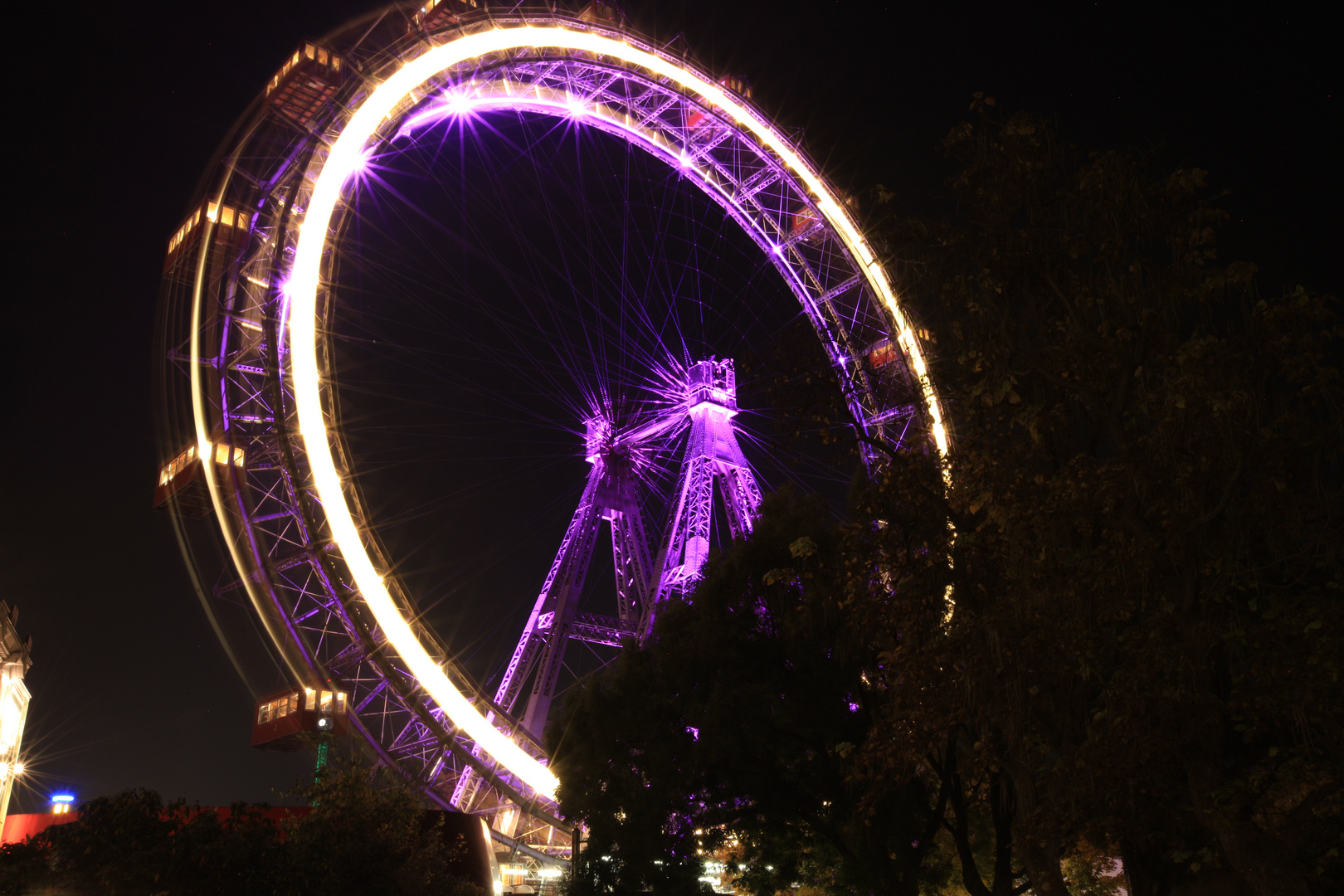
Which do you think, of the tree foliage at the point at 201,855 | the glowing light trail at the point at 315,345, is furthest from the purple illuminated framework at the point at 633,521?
the tree foliage at the point at 201,855

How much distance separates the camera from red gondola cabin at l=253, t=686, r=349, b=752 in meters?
20.0

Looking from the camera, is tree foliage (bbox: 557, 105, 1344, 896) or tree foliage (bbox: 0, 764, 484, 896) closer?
tree foliage (bbox: 557, 105, 1344, 896)

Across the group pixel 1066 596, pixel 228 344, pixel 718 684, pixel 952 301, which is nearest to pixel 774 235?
pixel 228 344

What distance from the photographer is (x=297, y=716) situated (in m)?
20.0

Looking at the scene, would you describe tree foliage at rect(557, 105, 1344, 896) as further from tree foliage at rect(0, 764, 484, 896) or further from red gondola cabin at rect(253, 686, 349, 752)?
red gondola cabin at rect(253, 686, 349, 752)

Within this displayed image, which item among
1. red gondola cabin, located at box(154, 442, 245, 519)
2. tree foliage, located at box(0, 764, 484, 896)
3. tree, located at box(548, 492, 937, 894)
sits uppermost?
red gondola cabin, located at box(154, 442, 245, 519)

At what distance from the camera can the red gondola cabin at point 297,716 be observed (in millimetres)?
20000

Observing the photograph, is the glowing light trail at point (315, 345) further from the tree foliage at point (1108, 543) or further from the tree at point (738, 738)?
the tree foliage at point (1108, 543)

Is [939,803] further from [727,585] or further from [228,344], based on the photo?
[228,344]

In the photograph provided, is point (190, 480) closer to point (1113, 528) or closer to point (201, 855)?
point (201, 855)

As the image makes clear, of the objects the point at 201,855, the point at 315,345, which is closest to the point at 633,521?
the point at 315,345

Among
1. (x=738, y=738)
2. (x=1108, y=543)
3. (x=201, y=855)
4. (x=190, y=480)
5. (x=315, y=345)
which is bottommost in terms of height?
(x=201, y=855)

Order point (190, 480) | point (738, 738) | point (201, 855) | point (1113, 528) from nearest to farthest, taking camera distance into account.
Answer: point (1113, 528) → point (201, 855) → point (738, 738) → point (190, 480)

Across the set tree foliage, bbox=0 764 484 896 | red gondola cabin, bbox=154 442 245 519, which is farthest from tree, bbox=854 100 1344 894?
red gondola cabin, bbox=154 442 245 519
